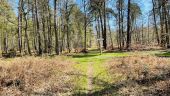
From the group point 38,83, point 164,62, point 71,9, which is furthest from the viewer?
point 71,9

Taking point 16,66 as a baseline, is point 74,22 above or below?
above

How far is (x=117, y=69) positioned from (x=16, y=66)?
606 centimetres

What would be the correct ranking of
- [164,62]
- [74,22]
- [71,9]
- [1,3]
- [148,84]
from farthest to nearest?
[74,22], [71,9], [1,3], [164,62], [148,84]

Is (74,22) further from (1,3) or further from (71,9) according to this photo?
(1,3)

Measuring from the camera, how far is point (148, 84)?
1430 cm

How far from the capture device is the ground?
13.9m

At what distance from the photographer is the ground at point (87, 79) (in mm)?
13852

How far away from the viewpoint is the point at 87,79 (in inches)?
661

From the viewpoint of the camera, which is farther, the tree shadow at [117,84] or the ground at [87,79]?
the ground at [87,79]

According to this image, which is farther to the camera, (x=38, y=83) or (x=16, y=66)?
(x=16, y=66)

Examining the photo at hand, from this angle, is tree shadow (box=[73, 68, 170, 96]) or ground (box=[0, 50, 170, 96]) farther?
ground (box=[0, 50, 170, 96])

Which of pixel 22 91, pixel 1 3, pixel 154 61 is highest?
pixel 1 3

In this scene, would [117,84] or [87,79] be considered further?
[87,79]

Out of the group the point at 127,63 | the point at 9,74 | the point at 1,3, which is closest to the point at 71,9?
the point at 1,3
